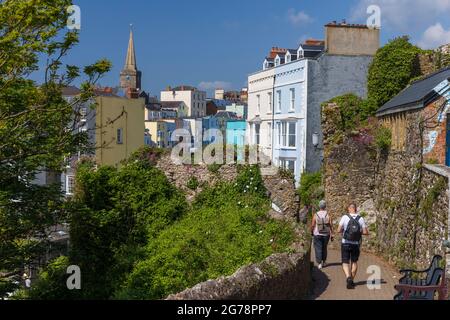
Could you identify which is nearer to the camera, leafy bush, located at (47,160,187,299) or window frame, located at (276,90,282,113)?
leafy bush, located at (47,160,187,299)

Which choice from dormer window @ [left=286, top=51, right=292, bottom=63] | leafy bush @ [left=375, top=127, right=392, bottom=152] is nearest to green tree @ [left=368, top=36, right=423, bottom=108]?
leafy bush @ [left=375, top=127, right=392, bottom=152]

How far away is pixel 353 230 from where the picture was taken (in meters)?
12.0

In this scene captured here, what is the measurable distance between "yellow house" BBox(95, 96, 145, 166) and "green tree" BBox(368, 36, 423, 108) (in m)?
20.4

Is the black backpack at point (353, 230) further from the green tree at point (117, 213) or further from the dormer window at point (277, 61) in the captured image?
the dormer window at point (277, 61)

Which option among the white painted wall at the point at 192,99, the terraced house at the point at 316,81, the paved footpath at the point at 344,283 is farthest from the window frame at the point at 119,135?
the white painted wall at the point at 192,99

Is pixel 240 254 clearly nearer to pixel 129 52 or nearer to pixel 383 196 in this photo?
pixel 383 196

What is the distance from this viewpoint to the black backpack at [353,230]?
12.0 meters

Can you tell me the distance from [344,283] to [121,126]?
103 feet

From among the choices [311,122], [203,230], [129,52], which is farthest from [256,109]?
[129,52]

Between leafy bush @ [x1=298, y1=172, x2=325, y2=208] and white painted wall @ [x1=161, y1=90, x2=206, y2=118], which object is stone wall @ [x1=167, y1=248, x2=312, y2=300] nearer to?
leafy bush @ [x1=298, y1=172, x2=325, y2=208]

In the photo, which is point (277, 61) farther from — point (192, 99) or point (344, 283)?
point (192, 99)

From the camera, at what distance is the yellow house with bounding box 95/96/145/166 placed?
39.9 meters

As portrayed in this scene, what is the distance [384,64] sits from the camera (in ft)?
76.1

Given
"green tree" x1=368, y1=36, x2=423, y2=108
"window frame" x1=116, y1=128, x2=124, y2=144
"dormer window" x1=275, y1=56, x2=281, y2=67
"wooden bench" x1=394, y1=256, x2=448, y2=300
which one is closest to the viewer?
"wooden bench" x1=394, y1=256, x2=448, y2=300
